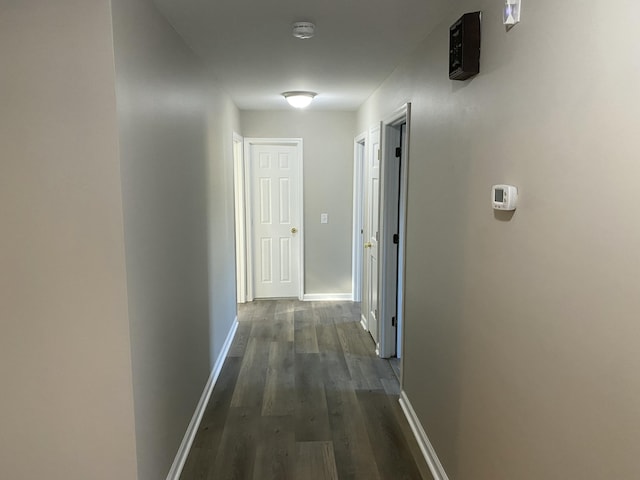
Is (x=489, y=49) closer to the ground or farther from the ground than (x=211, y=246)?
farther from the ground

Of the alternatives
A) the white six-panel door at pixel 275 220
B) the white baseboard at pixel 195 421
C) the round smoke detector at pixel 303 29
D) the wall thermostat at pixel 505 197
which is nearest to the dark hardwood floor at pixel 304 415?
the white baseboard at pixel 195 421

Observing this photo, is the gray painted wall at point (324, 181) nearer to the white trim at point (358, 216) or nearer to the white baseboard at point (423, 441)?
the white trim at point (358, 216)

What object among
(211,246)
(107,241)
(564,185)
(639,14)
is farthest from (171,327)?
(639,14)

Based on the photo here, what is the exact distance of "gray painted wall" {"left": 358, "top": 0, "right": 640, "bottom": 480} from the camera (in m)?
1.02

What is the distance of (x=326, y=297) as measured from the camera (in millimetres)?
5660

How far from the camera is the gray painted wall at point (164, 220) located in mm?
1729

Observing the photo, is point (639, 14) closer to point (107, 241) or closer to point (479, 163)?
point (479, 163)

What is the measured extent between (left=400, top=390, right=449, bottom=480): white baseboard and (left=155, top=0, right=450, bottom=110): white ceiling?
2.20 metres

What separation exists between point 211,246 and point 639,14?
2846mm

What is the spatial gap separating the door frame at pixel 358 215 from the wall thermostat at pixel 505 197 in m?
3.47

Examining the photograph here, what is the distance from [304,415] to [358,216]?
2804mm

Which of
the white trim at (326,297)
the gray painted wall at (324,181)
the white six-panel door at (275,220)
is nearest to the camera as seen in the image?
the gray painted wall at (324,181)

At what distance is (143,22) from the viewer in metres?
1.86

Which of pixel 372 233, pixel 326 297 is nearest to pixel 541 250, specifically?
pixel 372 233
